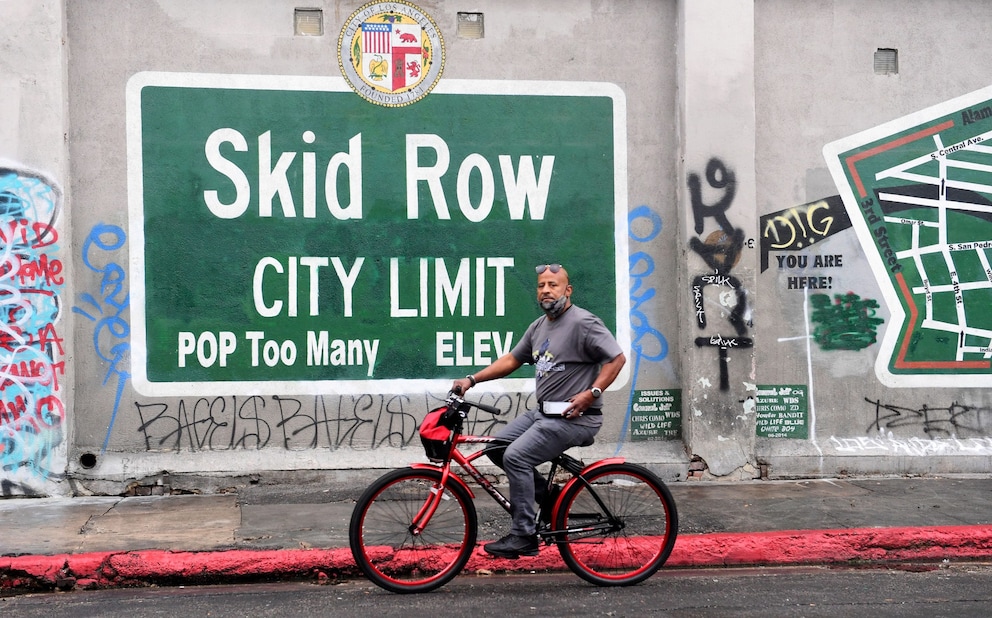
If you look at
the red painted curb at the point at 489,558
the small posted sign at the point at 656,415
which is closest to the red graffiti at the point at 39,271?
the red painted curb at the point at 489,558

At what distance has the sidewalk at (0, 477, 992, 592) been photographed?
6.26m

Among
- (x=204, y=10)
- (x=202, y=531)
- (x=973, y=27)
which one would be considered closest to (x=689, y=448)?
(x=202, y=531)

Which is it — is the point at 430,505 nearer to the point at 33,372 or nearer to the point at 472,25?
the point at 33,372

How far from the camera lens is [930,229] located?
953cm

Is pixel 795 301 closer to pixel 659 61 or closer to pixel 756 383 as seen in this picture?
pixel 756 383

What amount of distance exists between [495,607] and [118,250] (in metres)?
4.99

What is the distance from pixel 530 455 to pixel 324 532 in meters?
1.99

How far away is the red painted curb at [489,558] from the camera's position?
617 centimetres

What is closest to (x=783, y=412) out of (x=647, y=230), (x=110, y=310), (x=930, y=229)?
(x=647, y=230)

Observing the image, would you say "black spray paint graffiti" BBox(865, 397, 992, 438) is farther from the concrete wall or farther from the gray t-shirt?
the gray t-shirt

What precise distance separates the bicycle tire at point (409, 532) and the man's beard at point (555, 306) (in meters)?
1.16

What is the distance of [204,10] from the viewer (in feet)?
28.8

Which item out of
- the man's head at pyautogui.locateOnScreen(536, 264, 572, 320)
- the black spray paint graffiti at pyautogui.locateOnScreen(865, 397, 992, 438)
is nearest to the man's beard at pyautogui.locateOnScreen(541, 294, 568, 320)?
the man's head at pyautogui.locateOnScreen(536, 264, 572, 320)

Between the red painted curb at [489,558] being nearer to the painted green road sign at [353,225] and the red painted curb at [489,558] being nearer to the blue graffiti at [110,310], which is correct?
the blue graffiti at [110,310]
